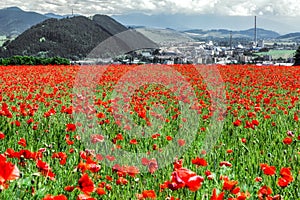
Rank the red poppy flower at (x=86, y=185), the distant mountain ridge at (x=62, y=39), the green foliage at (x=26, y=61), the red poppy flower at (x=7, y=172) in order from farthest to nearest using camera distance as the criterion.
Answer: the distant mountain ridge at (x=62, y=39)
the green foliage at (x=26, y=61)
the red poppy flower at (x=86, y=185)
the red poppy flower at (x=7, y=172)

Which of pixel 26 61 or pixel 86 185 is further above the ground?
pixel 86 185

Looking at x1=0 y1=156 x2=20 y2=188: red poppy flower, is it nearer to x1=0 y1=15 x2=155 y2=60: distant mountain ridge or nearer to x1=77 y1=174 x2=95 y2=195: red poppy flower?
x1=77 y1=174 x2=95 y2=195: red poppy flower

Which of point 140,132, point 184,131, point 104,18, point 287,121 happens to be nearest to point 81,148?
point 140,132

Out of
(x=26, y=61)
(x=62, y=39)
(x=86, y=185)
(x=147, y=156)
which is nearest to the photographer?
(x=86, y=185)

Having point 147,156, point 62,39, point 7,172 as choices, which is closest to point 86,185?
point 7,172

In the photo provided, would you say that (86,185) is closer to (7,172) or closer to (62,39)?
(7,172)

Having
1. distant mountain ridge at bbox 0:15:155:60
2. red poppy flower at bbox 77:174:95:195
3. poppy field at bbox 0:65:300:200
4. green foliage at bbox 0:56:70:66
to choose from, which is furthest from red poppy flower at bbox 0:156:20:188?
distant mountain ridge at bbox 0:15:155:60

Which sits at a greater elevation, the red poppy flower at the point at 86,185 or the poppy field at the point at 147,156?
the red poppy flower at the point at 86,185

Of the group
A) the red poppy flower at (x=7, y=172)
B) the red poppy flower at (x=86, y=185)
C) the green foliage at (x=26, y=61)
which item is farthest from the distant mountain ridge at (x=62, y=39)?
the red poppy flower at (x=7, y=172)

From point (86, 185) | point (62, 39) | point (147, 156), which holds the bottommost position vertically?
point (147, 156)

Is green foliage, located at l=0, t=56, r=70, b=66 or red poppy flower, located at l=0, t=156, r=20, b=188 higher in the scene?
red poppy flower, located at l=0, t=156, r=20, b=188

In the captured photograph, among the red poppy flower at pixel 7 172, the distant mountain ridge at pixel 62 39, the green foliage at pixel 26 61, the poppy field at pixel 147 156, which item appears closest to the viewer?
the red poppy flower at pixel 7 172

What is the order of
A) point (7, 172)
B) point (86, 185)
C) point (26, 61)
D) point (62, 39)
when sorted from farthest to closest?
1. point (62, 39)
2. point (26, 61)
3. point (86, 185)
4. point (7, 172)

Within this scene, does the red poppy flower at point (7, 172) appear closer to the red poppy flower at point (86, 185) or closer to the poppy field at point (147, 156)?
the poppy field at point (147, 156)
